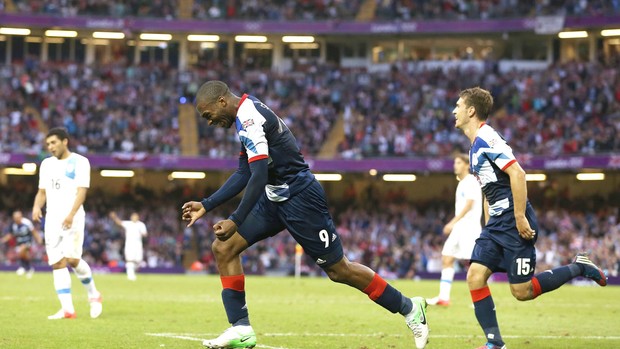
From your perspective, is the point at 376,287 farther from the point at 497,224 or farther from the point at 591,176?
the point at 591,176

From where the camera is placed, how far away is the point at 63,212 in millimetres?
15438

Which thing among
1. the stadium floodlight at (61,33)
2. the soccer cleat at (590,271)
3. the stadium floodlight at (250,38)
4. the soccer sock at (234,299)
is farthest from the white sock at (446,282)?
the stadium floodlight at (61,33)

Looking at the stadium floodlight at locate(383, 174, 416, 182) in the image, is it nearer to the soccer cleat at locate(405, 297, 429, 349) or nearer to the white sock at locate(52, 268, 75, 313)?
the white sock at locate(52, 268, 75, 313)

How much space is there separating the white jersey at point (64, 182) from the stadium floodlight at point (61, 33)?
4075 cm

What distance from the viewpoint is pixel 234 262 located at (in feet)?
34.0

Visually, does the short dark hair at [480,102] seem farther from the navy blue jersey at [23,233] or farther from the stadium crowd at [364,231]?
the stadium crowd at [364,231]

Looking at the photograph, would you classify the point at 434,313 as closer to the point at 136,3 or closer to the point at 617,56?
the point at 617,56

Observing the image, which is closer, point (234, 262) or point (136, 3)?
point (234, 262)

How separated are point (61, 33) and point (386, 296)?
4753 centimetres

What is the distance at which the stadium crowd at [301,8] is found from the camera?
171 feet

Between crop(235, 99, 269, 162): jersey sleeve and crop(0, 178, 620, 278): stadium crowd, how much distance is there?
1240 inches

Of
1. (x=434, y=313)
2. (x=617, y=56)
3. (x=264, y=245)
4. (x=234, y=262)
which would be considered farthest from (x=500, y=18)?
(x=234, y=262)

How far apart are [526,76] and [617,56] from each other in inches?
177

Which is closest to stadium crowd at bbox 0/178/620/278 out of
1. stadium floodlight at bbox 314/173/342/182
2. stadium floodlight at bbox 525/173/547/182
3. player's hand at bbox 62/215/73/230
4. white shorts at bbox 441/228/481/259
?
stadium floodlight at bbox 525/173/547/182
